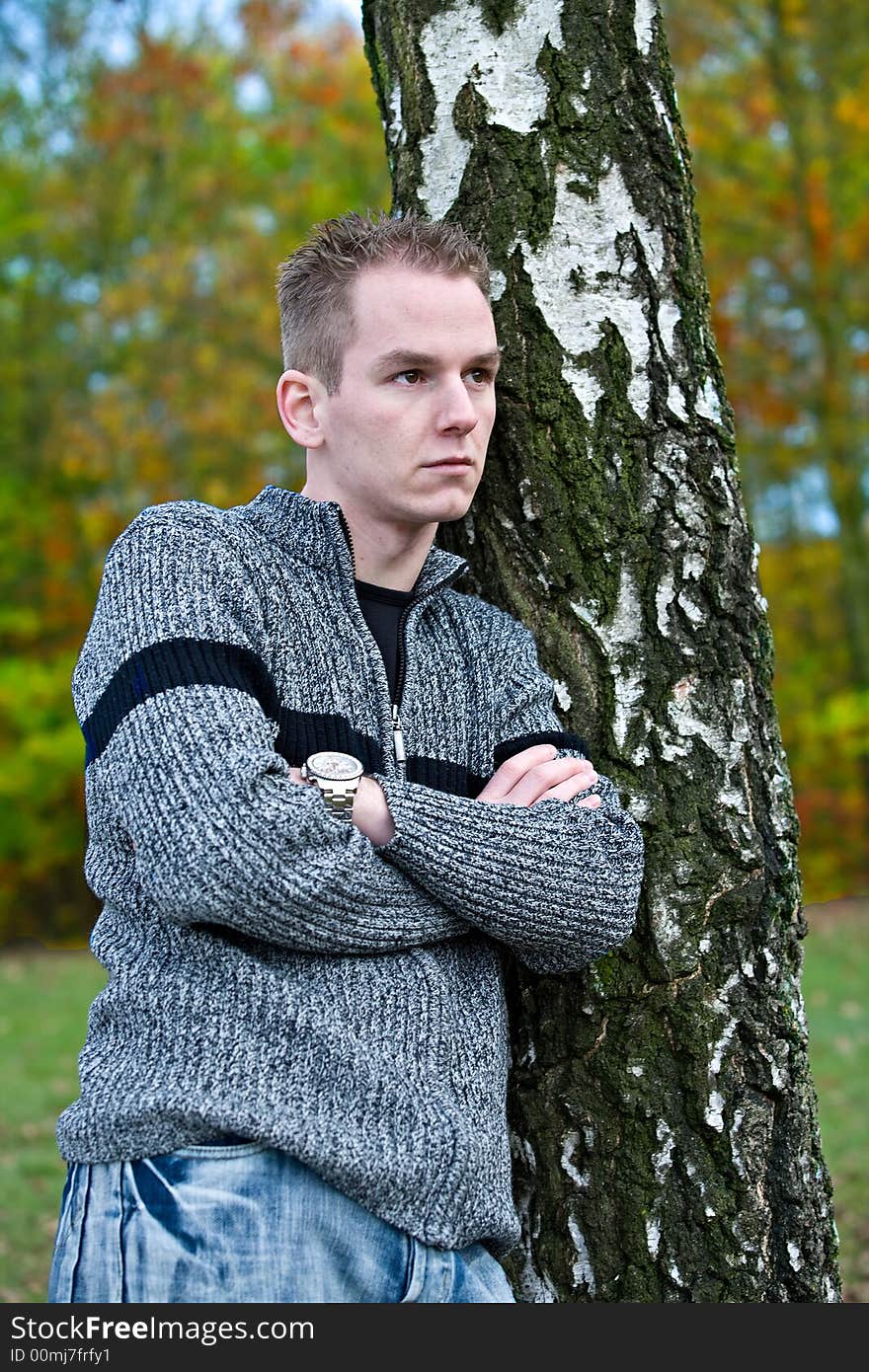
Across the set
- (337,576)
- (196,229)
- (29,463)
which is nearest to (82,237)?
(196,229)

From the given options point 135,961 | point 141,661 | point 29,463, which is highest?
point 29,463

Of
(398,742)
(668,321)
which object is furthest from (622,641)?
(668,321)

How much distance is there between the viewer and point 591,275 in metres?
2.68

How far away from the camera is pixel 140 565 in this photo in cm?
216

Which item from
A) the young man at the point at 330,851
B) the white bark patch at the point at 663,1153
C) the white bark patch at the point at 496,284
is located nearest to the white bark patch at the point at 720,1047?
the white bark patch at the point at 663,1153

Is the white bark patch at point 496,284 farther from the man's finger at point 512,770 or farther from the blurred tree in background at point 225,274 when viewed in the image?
the blurred tree in background at point 225,274

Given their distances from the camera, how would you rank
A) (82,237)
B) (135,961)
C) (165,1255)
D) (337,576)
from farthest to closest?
1. (82,237)
2. (337,576)
3. (135,961)
4. (165,1255)

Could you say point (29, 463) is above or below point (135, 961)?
above

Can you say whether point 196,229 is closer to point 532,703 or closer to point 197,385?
point 197,385

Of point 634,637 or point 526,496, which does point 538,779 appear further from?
point 526,496

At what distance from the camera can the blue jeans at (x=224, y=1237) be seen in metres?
1.89

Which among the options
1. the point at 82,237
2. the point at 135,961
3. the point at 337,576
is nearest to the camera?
the point at 135,961

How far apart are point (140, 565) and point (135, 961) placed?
2.11ft

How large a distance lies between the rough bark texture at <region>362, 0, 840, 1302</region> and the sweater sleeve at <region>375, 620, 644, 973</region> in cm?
31
